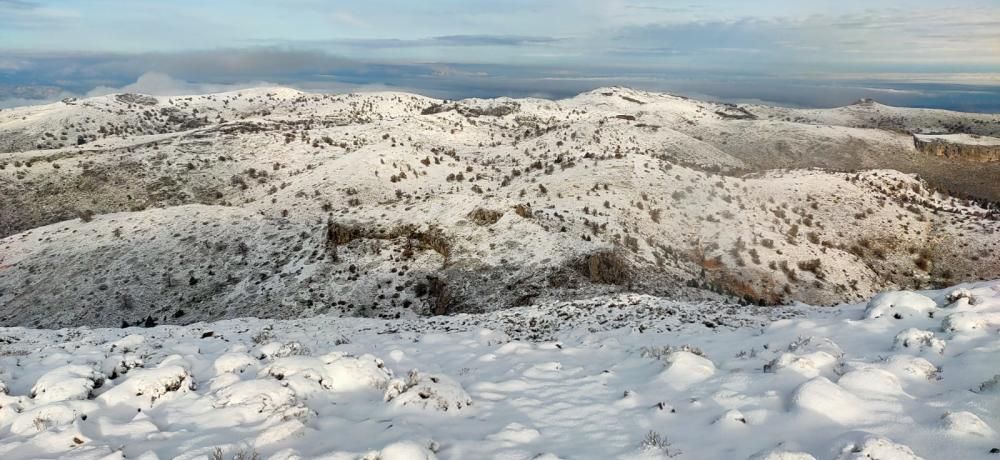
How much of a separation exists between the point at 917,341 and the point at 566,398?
260 inches

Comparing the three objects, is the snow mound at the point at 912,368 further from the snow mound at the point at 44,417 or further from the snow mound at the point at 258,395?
the snow mound at the point at 44,417

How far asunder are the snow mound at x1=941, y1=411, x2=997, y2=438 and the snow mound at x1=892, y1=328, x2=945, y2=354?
135 inches

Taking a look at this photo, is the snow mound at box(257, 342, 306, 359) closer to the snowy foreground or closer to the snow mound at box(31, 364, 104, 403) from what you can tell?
the snowy foreground

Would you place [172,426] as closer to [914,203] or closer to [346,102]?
[914,203]

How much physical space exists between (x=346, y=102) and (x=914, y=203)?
324ft

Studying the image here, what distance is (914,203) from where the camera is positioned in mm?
40969

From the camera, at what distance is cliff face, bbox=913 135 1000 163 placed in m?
67.5

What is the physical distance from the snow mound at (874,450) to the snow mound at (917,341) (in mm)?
4695

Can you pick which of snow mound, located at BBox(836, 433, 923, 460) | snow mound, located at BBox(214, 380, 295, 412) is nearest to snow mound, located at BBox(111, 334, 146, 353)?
snow mound, located at BBox(214, 380, 295, 412)

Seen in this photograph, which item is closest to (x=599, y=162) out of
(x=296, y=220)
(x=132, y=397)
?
(x=296, y=220)

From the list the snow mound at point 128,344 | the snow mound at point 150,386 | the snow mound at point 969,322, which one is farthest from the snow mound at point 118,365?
the snow mound at point 969,322

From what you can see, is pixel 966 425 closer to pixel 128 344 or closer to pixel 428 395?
pixel 428 395

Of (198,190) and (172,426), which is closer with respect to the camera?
(172,426)

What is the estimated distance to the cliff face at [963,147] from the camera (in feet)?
221
